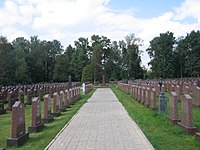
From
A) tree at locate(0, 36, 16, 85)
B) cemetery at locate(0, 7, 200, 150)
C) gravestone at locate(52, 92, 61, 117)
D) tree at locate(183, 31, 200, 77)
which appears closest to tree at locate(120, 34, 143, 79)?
cemetery at locate(0, 7, 200, 150)

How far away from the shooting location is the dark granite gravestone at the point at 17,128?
28.4 feet

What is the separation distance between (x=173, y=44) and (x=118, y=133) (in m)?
82.1

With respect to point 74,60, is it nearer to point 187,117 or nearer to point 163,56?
point 163,56

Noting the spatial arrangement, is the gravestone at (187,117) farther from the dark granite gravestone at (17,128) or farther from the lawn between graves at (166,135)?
the dark granite gravestone at (17,128)

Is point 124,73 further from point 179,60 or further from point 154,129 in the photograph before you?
point 154,129

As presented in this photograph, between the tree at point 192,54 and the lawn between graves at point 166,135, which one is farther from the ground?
the tree at point 192,54

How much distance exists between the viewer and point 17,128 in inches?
349

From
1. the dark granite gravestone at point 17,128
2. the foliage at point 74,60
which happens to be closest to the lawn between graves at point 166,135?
the dark granite gravestone at point 17,128

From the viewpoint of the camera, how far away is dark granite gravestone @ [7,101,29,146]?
8.66 m

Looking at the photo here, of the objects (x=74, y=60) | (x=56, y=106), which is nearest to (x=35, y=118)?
(x=56, y=106)

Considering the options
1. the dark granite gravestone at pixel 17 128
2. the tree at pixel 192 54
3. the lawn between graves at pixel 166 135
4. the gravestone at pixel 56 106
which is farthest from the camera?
the tree at pixel 192 54

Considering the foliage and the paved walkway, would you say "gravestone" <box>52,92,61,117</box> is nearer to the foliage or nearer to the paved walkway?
the paved walkway

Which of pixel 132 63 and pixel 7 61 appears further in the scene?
pixel 132 63

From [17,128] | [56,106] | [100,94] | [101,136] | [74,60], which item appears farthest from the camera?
[74,60]
